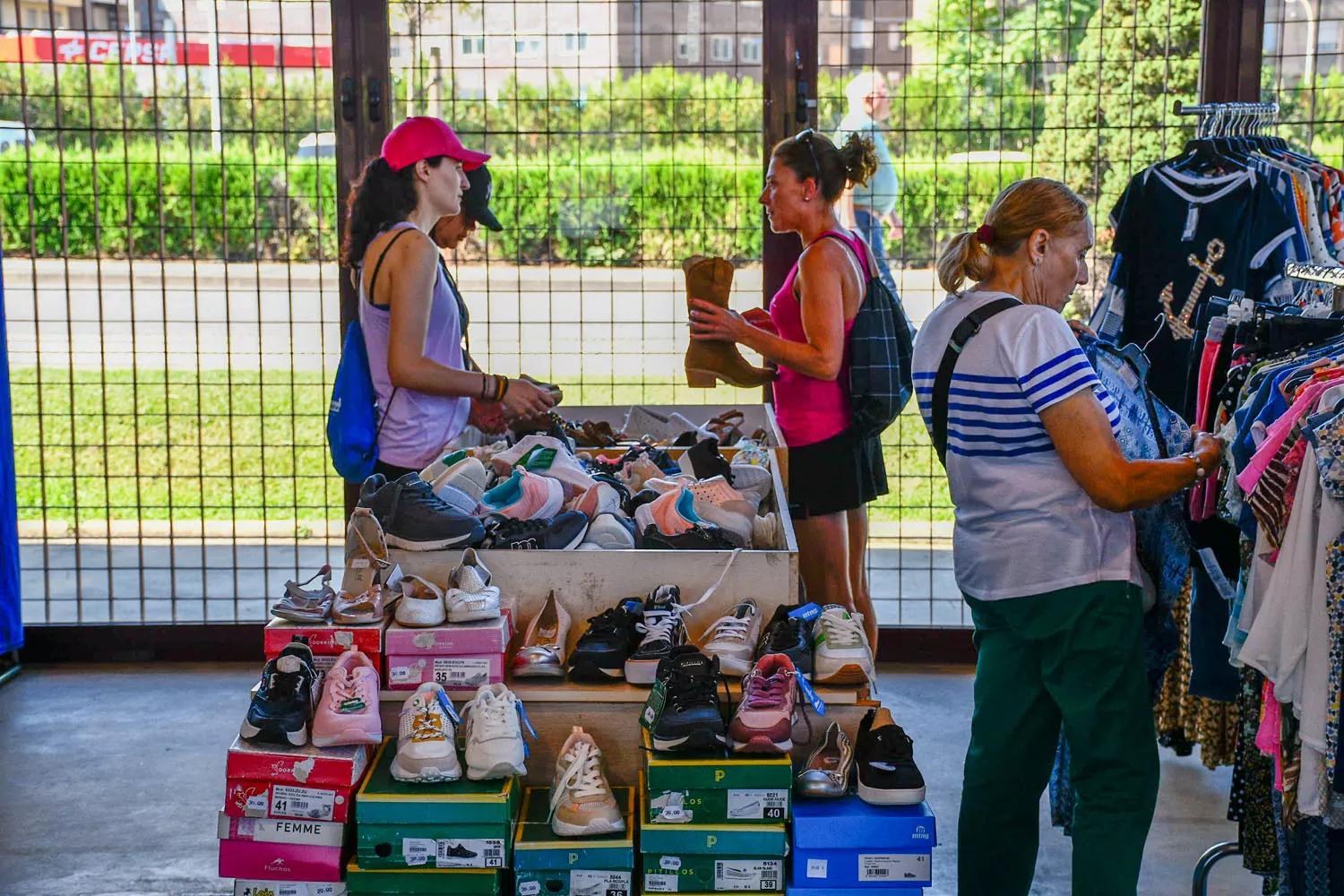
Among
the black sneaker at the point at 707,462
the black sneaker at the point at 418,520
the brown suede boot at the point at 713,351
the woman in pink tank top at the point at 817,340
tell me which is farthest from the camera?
the brown suede boot at the point at 713,351

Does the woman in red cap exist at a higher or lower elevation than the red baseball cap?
lower

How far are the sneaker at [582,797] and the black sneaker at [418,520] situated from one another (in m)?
0.51

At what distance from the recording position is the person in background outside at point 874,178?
5188 mm

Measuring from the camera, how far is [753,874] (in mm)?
2336

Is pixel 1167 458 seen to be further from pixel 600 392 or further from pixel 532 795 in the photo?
pixel 600 392

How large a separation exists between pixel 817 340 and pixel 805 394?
0.75 feet

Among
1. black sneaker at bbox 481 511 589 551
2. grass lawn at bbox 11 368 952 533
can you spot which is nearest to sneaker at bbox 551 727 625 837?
black sneaker at bbox 481 511 589 551

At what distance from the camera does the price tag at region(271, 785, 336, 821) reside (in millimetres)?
2348

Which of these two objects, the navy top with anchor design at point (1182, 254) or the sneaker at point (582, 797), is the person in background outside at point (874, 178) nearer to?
the navy top with anchor design at point (1182, 254)

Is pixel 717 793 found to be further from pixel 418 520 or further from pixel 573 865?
pixel 418 520

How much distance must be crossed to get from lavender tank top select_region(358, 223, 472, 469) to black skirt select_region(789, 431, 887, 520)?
3.37 feet

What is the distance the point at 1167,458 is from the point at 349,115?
11.0ft

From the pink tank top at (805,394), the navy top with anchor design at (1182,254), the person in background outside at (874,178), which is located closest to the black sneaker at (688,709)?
the pink tank top at (805,394)

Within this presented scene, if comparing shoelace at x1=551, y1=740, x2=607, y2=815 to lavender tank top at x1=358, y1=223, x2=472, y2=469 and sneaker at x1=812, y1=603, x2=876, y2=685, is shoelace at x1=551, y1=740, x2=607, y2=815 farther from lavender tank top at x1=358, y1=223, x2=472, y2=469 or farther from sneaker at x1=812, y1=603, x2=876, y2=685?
lavender tank top at x1=358, y1=223, x2=472, y2=469
